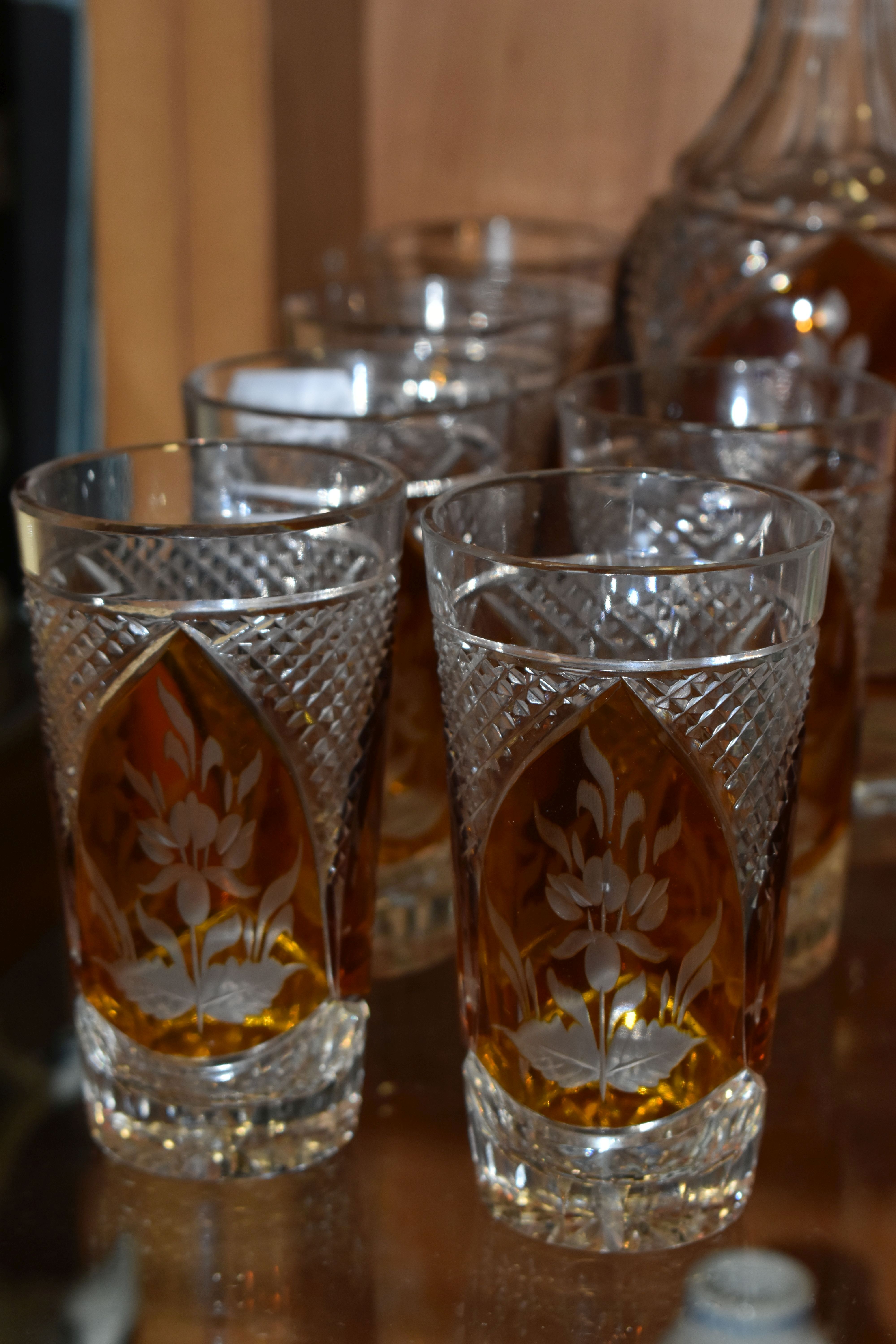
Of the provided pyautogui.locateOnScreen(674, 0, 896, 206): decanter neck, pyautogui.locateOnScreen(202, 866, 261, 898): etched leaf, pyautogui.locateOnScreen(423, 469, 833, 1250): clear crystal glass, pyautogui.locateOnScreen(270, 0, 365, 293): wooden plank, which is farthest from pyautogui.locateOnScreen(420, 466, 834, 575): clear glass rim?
pyautogui.locateOnScreen(270, 0, 365, 293): wooden plank

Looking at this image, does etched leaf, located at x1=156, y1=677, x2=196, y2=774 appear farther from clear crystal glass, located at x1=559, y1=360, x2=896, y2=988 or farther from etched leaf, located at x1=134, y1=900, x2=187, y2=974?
clear crystal glass, located at x1=559, y1=360, x2=896, y2=988

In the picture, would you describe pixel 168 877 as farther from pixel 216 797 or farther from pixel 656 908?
pixel 656 908

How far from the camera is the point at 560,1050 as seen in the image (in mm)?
380

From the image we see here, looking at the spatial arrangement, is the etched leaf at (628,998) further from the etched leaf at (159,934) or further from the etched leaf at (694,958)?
the etched leaf at (159,934)

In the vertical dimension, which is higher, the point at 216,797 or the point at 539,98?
the point at 539,98

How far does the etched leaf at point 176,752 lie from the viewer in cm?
39

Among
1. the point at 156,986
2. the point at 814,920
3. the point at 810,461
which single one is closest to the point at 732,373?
the point at 810,461

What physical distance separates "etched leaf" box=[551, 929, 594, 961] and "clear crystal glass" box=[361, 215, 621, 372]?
440 millimetres

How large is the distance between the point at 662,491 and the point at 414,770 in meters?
0.14

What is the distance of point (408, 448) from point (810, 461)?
132 mm

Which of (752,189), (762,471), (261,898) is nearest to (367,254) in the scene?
(752,189)

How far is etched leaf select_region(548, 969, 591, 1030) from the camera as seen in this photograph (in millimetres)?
372

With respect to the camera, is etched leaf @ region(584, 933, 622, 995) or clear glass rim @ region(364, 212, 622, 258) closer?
etched leaf @ region(584, 933, 622, 995)

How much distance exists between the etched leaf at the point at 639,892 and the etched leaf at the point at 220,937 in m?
0.11
